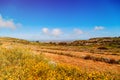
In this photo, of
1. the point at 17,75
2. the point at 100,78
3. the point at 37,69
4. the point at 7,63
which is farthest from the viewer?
the point at 7,63

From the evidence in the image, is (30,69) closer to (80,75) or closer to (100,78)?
(80,75)

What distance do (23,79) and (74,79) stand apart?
113 inches

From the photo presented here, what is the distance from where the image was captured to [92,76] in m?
13.2

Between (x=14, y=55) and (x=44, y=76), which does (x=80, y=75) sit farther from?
(x=14, y=55)

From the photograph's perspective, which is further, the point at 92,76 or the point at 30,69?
the point at 30,69

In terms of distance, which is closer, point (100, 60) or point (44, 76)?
point (44, 76)

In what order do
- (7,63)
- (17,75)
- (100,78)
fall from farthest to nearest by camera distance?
(7,63) → (17,75) → (100,78)

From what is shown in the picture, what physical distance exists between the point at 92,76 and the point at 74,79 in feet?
3.35

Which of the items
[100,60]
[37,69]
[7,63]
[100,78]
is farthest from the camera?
[100,60]

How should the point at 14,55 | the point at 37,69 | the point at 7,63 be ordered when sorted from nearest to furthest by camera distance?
the point at 37,69 < the point at 7,63 < the point at 14,55

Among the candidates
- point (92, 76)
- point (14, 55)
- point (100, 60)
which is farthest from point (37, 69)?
point (100, 60)

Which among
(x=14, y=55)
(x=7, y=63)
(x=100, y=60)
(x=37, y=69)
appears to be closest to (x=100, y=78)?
(x=37, y=69)

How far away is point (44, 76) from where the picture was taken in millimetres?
14055

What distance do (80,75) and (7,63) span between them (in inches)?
277
